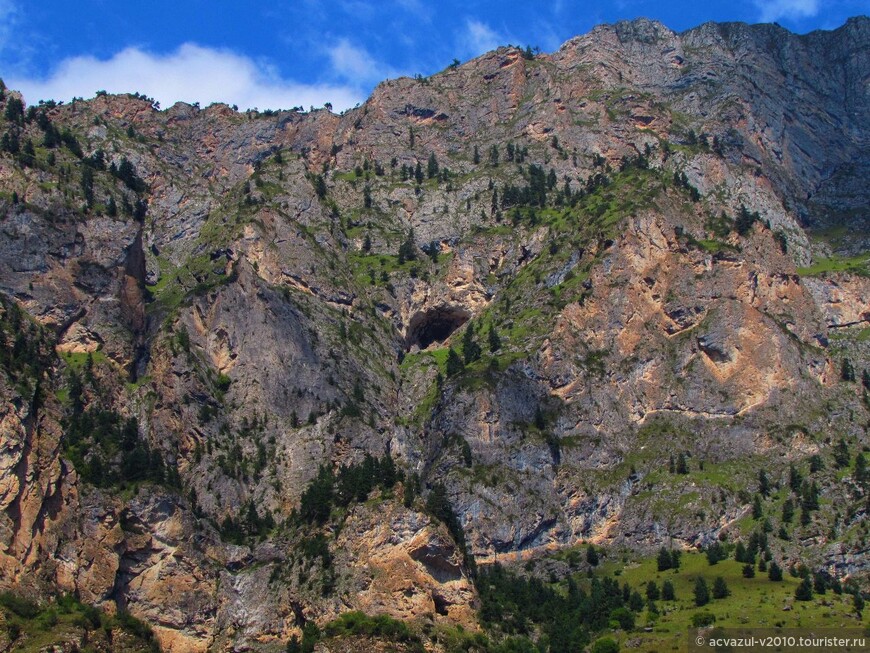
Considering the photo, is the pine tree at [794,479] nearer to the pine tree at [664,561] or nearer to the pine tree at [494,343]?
the pine tree at [664,561]

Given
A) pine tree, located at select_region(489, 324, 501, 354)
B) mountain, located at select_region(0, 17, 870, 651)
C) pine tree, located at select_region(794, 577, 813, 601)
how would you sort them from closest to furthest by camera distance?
mountain, located at select_region(0, 17, 870, 651)
pine tree, located at select_region(794, 577, 813, 601)
pine tree, located at select_region(489, 324, 501, 354)

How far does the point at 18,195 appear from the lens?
188750 millimetres

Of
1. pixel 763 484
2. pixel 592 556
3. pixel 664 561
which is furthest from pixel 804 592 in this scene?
pixel 592 556

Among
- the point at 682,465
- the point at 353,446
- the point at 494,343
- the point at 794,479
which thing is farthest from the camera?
the point at 494,343

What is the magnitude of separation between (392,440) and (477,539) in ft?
84.1

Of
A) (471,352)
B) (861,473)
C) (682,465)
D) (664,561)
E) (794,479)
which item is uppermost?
(471,352)

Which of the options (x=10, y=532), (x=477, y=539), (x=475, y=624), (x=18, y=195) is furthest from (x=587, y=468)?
(x=18, y=195)

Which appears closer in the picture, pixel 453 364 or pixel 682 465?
pixel 682 465

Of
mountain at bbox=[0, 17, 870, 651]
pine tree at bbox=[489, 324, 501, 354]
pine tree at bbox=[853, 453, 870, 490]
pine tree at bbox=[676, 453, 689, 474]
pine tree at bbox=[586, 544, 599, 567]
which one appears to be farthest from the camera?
pine tree at bbox=[489, 324, 501, 354]

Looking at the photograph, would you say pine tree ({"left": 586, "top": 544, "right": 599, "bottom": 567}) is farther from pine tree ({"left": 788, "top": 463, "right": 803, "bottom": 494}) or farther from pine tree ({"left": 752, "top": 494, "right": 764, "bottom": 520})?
pine tree ({"left": 788, "top": 463, "right": 803, "bottom": 494})

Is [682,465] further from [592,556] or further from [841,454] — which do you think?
[841,454]

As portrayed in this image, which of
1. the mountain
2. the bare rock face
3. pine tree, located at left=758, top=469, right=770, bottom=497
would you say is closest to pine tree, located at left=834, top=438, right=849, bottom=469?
the mountain

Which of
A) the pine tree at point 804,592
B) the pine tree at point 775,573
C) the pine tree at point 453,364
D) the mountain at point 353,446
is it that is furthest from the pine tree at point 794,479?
the pine tree at point 453,364

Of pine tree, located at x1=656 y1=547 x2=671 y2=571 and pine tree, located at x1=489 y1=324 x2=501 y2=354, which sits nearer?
pine tree, located at x1=656 y1=547 x2=671 y2=571
